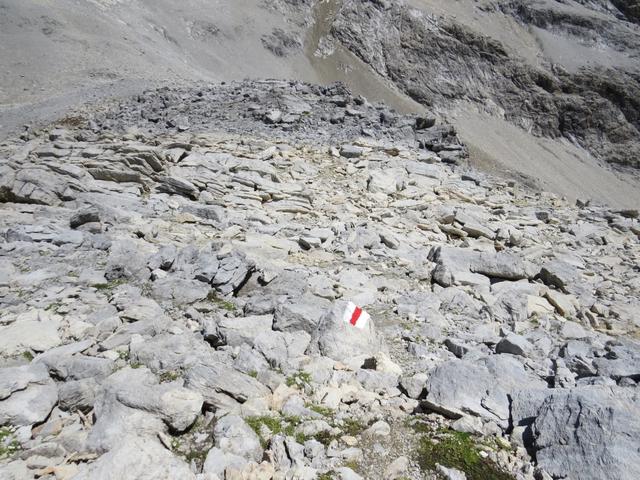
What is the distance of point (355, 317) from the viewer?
6.43 metres

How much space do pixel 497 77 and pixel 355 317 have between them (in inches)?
2947

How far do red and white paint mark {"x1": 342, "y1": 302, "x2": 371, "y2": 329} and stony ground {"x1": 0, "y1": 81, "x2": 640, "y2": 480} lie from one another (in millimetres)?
175

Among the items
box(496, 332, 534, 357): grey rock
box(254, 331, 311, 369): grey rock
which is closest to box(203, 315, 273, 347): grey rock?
box(254, 331, 311, 369): grey rock

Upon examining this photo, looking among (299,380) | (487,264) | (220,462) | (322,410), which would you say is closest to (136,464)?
(220,462)

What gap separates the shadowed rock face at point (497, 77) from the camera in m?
68.5

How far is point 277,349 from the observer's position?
5891 mm

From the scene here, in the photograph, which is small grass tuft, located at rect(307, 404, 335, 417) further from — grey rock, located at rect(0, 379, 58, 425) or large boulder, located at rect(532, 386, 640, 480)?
grey rock, located at rect(0, 379, 58, 425)

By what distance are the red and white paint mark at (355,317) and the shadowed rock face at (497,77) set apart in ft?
218

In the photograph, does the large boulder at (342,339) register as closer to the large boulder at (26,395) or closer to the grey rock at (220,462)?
the grey rock at (220,462)

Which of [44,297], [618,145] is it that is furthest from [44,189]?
[618,145]

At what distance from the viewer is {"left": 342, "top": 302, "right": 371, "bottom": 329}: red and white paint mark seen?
637cm

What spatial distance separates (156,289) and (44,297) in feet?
5.28

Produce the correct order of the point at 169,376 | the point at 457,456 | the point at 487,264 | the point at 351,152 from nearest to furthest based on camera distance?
1. the point at 457,456
2. the point at 169,376
3. the point at 487,264
4. the point at 351,152

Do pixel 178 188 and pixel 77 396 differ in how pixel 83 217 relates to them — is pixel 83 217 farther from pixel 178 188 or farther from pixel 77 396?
pixel 77 396
